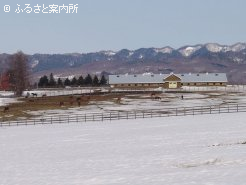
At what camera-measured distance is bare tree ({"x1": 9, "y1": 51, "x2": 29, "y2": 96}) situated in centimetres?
11931

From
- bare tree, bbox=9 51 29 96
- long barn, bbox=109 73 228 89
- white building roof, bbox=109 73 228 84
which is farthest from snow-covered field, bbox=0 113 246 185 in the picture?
white building roof, bbox=109 73 228 84

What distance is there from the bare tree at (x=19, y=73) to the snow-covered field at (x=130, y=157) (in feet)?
247

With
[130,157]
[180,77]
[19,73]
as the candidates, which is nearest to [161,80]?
[180,77]

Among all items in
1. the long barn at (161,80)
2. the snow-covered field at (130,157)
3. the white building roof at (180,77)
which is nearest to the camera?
the snow-covered field at (130,157)

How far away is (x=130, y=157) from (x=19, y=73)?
9664cm

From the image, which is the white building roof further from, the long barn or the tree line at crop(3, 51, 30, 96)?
the tree line at crop(3, 51, 30, 96)

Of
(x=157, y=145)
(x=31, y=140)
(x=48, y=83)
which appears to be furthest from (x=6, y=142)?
(x=48, y=83)

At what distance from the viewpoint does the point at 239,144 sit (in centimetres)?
2900

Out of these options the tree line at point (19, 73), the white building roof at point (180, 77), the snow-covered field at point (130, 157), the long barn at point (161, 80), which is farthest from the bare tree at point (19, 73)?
the snow-covered field at point (130, 157)

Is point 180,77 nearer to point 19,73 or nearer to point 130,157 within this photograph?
point 19,73

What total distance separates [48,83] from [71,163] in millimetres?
142563

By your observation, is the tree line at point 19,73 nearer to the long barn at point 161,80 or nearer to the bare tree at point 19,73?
the bare tree at point 19,73

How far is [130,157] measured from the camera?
27.8 meters

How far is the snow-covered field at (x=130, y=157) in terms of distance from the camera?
20.3 metres
